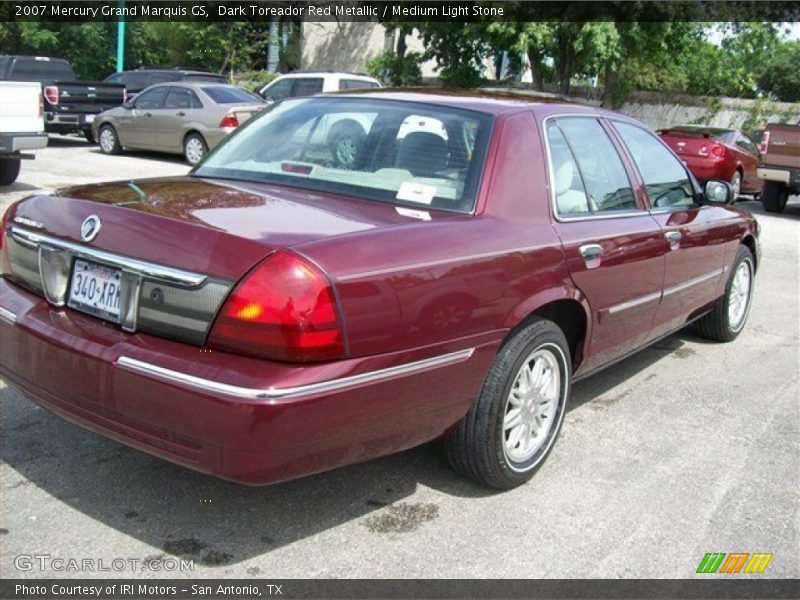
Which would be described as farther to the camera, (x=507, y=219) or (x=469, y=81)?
(x=469, y=81)

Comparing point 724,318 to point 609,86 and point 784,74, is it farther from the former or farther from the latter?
point 784,74

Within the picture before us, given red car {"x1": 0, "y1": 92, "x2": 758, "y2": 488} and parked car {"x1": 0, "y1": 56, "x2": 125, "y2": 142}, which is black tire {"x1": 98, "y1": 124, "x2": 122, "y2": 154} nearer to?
parked car {"x1": 0, "y1": 56, "x2": 125, "y2": 142}

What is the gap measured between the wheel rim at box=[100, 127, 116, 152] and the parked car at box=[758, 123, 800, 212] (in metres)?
11.8

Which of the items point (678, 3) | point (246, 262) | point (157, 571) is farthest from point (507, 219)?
point (678, 3)

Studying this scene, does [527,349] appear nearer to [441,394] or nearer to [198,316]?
[441,394]

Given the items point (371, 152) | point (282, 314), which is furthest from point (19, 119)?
point (282, 314)

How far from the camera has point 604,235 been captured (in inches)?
162

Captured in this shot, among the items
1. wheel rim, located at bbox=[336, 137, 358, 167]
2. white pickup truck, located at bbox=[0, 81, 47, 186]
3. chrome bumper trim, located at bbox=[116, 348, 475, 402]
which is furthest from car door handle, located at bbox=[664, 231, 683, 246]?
white pickup truck, located at bbox=[0, 81, 47, 186]

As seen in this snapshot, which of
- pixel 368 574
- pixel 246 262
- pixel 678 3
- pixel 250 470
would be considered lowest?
pixel 368 574

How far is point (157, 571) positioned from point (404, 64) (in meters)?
27.3

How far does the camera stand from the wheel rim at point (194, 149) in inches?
602

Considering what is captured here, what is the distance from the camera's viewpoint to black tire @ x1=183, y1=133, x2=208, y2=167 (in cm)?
1524

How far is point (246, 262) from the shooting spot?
2.80 meters

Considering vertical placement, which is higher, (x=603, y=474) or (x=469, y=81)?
(x=469, y=81)
